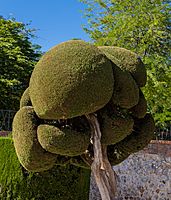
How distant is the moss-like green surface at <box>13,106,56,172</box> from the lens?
4.24 m

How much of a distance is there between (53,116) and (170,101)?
6.38 metres

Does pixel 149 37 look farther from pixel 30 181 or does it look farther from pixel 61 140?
pixel 61 140

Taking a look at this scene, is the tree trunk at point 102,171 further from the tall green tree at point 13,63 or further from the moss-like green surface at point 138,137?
Result: the tall green tree at point 13,63

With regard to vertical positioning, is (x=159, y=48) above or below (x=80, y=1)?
below

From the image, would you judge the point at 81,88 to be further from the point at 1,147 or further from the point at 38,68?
the point at 1,147

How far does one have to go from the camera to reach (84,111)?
3.88m

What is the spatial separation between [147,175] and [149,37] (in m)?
4.53

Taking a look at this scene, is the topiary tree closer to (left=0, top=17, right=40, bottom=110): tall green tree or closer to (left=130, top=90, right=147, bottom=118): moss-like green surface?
(left=130, top=90, right=147, bottom=118): moss-like green surface

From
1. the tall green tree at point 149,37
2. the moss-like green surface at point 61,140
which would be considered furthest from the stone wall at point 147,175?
the moss-like green surface at point 61,140

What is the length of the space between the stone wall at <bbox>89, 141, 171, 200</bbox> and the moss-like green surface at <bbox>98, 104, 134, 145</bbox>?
3201 mm

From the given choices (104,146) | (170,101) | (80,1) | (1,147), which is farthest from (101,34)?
(104,146)

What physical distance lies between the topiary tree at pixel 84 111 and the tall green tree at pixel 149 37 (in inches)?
201

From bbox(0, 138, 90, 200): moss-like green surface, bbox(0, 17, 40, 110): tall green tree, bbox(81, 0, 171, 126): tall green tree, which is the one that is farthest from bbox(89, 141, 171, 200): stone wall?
bbox(0, 17, 40, 110): tall green tree

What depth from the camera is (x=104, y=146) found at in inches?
177
